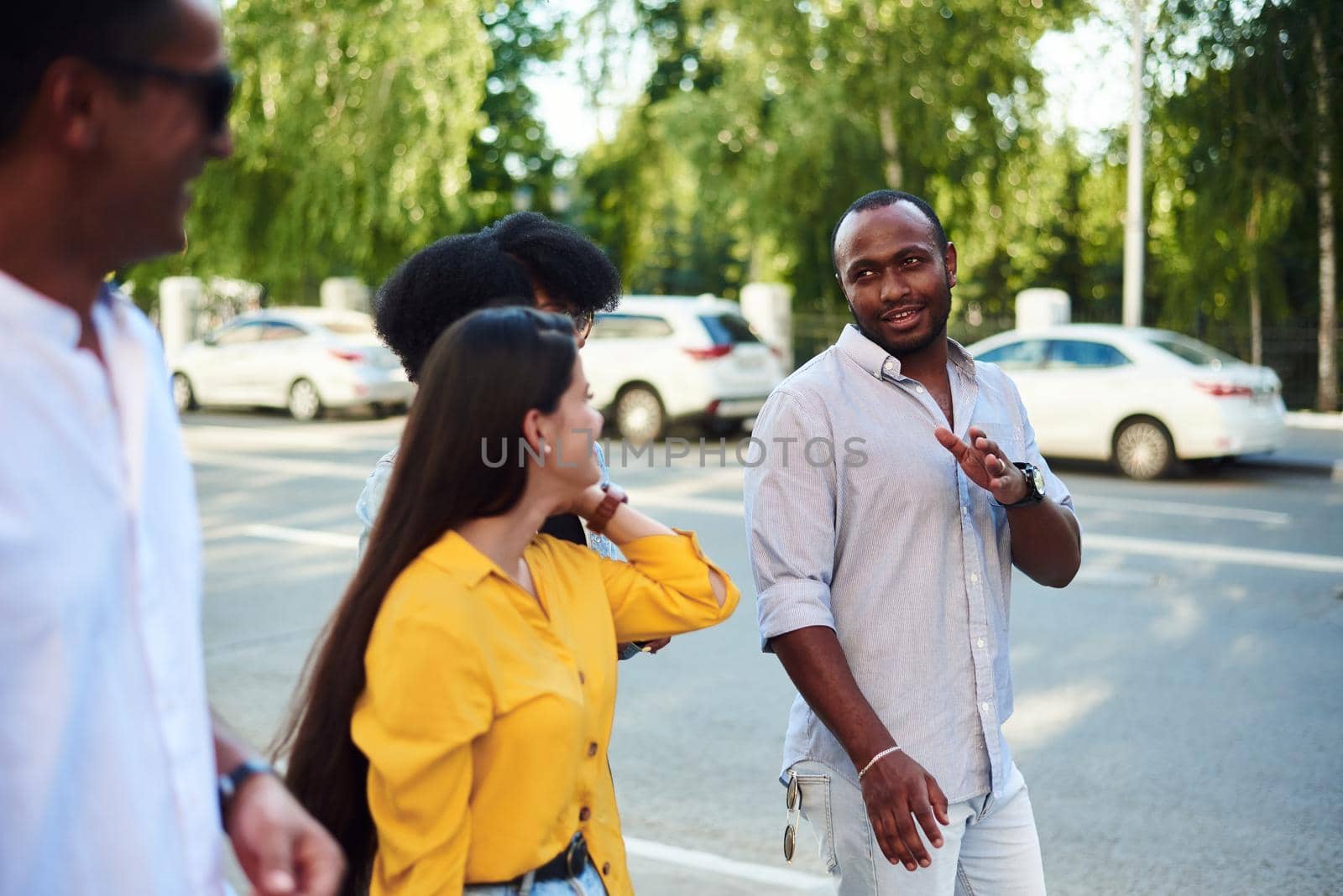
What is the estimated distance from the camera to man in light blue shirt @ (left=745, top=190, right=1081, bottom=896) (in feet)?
7.88

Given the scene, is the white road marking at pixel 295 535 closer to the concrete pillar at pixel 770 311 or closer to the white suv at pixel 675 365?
the white suv at pixel 675 365

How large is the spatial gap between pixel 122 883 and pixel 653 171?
29.6 metres

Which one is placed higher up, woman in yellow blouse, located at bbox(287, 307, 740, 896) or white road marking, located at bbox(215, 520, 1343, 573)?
woman in yellow blouse, located at bbox(287, 307, 740, 896)

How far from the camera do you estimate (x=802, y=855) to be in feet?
14.3

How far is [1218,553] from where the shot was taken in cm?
948

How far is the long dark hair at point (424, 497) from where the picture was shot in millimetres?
1844

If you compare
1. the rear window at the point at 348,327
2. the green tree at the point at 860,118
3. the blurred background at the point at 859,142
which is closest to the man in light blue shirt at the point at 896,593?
the rear window at the point at 348,327

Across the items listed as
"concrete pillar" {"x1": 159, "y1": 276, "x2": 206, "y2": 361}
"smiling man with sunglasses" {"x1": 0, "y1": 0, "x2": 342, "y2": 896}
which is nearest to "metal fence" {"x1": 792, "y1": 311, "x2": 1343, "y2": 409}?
"concrete pillar" {"x1": 159, "y1": 276, "x2": 206, "y2": 361}

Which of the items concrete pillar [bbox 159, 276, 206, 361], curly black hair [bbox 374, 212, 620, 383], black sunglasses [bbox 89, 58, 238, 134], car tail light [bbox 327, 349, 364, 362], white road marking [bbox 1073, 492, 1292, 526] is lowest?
white road marking [bbox 1073, 492, 1292, 526]

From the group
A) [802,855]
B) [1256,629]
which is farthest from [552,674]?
[1256,629]

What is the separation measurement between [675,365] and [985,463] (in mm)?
14013

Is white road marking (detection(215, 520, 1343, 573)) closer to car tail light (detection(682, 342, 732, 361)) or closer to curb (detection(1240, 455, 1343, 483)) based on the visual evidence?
curb (detection(1240, 455, 1343, 483))

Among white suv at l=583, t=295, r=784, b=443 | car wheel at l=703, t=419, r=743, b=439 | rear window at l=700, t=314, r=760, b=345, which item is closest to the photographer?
white suv at l=583, t=295, r=784, b=443

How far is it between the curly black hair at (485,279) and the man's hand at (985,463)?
0.76 meters
